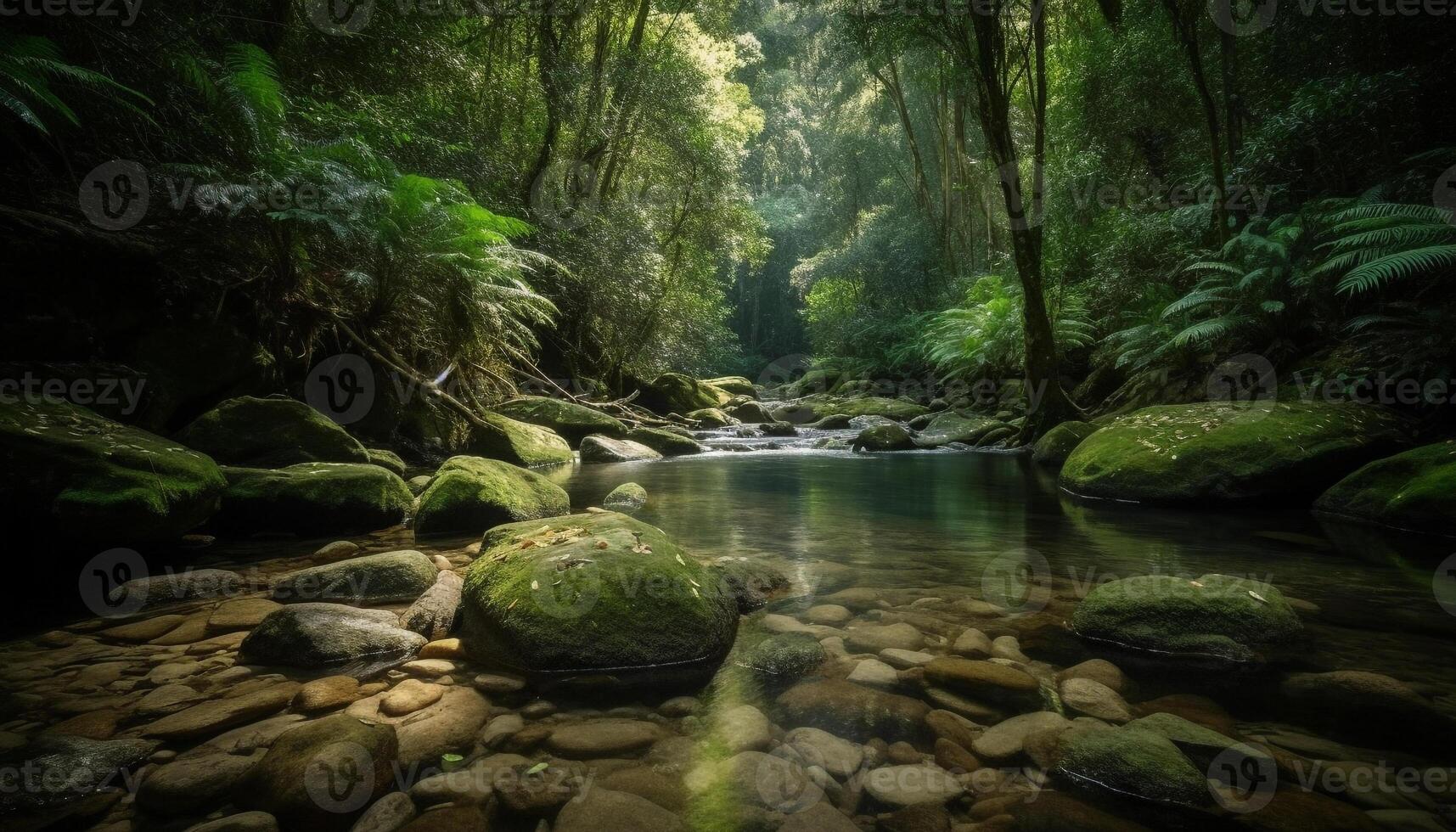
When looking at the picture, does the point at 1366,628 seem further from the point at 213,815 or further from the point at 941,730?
the point at 213,815

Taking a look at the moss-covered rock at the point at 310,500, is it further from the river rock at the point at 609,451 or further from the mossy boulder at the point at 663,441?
the mossy boulder at the point at 663,441

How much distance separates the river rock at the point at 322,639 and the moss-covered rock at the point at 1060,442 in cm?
725

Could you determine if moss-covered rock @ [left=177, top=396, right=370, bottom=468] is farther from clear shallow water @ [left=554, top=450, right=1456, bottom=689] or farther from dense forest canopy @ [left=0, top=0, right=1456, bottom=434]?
clear shallow water @ [left=554, top=450, right=1456, bottom=689]

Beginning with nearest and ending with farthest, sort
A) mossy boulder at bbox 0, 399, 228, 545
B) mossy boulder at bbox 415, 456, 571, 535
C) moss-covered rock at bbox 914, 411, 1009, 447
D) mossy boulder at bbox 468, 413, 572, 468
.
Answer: mossy boulder at bbox 0, 399, 228, 545 → mossy boulder at bbox 415, 456, 571, 535 → mossy boulder at bbox 468, 413, 572, 468 → moss-covered rock at bbox 914, 411, 1009, 447

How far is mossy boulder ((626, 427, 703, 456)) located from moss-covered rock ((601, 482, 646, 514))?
13.3 ft

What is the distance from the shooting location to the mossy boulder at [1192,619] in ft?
7.04

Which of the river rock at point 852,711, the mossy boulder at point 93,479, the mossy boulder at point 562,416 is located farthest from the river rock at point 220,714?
the mossy boulder at point 562,416

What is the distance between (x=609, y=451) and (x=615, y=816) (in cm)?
718

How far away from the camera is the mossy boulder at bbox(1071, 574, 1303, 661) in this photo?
2146 millimetres

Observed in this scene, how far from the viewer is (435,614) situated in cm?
245

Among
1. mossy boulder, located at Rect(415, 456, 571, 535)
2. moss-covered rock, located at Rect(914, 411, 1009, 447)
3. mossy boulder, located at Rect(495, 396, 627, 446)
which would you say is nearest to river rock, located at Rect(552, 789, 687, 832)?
mossy boulder, located at Rect(415, 456, 571, 535)

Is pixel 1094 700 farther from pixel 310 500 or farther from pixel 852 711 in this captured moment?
pixel 310 500

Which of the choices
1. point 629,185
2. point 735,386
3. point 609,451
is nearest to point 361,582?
point 609,451

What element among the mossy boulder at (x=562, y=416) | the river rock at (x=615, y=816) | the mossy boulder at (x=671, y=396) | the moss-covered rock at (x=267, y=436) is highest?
the mossy boulder at (x=671, y=396)
